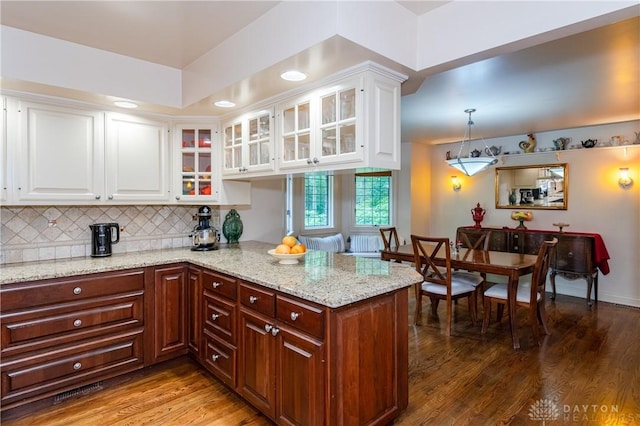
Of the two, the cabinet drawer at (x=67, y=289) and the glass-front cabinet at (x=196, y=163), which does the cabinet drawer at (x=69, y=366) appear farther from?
the glass-front cabinet at (x=196, y=163)

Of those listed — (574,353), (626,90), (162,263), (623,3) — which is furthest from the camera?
(626,90)

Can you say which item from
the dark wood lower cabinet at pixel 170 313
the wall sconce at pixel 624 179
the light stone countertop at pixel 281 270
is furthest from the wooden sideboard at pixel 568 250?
the dark wood lower cabinet at pixel 170 313

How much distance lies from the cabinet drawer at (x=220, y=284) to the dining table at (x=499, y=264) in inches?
88.2

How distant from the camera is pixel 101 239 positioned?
112 inches

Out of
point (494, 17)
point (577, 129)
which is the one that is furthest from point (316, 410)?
point (577, 129)

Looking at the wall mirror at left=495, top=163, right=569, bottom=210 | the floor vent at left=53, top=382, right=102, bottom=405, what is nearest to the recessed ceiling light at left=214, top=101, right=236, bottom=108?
the floor vent at left=53, top=382, right=102, bottom=405

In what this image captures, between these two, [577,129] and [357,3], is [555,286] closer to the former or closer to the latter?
[577,129]

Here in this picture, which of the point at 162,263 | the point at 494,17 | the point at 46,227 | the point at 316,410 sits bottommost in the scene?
the point at 316,410

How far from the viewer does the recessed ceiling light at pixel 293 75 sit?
2.19 meters

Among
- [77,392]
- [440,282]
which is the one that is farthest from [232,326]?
[440,282]

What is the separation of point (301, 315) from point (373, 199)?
5.02 meters

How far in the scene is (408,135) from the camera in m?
5.63

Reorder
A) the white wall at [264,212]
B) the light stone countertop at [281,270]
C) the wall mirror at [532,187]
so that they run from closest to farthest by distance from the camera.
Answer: the light stone countertop at [281,270]
the white wall at [264,212]
the wall mirror at [532,187]

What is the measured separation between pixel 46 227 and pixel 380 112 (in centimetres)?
277
